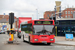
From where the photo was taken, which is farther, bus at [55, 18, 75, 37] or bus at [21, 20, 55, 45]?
bus at [55, 18, 75, 37]

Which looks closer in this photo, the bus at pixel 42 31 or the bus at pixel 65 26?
the bus at pixel 42 31

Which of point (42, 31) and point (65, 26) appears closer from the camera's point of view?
point (42, 31)

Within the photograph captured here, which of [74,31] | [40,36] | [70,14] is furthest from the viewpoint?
[70,14]

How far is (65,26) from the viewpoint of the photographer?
4034 centimetres

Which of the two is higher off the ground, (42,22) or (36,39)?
(42,22)

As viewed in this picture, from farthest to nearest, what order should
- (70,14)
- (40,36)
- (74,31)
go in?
(70,14) → (74,31) → (40,36)

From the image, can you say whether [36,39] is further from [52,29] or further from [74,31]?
[74,31]

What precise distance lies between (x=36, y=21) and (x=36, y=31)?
41.2 inches

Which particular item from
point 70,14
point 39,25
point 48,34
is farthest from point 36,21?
point 70,14

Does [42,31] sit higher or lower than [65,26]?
lower

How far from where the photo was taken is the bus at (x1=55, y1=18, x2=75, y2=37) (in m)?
39.7

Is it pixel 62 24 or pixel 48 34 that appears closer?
pixel 48 34

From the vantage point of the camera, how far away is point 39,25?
66.5 ft

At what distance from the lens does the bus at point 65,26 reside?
39662 millimetres
